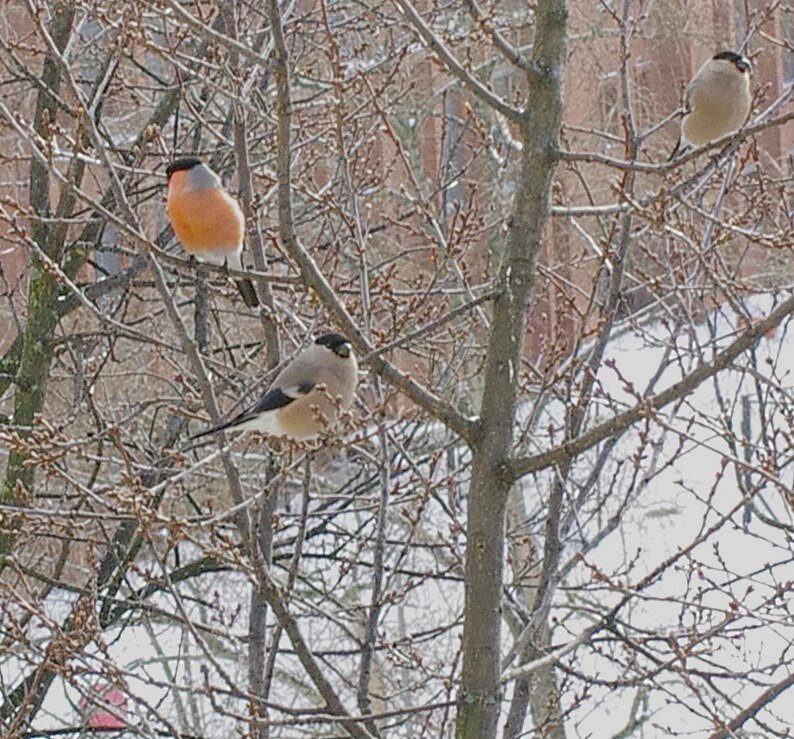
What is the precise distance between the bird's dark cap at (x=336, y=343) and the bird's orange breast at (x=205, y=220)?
0.87 m

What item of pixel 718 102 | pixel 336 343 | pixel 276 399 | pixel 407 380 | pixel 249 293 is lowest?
pixel 407 380

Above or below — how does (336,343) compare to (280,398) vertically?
above

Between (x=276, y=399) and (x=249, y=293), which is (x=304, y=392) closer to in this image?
(x=276, y=399)

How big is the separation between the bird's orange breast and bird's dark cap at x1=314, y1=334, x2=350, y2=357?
87cm

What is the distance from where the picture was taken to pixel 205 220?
436cm

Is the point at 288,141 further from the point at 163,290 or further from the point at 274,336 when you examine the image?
the point at 274,336

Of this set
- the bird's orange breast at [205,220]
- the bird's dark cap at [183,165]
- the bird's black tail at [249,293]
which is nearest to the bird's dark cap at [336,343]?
the bird's black tail at [249,293]

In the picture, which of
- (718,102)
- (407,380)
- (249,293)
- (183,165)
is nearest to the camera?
(407,380)

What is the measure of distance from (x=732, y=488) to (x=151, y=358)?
6.95 m

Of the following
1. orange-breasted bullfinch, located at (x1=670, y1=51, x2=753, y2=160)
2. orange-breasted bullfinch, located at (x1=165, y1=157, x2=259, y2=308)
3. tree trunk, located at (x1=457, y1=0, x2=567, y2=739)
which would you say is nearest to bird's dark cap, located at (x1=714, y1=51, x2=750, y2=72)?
orange-breasted bullfinch, located at (x1=670, y1=51, x2=753, y2=160)

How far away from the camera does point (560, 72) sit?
2.58m

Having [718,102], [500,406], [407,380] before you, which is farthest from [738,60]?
[407,380]

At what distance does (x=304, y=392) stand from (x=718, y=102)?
2.03 m

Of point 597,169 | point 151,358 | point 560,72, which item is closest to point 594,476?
point 560,72
